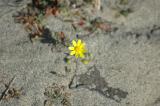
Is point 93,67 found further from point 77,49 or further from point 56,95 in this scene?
point 56,95

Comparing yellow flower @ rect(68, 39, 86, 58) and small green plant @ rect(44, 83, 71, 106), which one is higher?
yellow flower @ rect(68, 39, 86, 58)

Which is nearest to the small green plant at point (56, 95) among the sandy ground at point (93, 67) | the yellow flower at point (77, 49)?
the sandy ground at point (93, 67)

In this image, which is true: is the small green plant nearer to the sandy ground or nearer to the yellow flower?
the sandy ground

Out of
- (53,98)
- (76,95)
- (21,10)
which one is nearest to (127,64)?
Result: (76,95)

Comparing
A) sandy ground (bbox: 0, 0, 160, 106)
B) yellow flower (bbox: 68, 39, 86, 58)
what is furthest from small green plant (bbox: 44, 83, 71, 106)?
yellow flower (bbox: 68, 39, 86, 58)

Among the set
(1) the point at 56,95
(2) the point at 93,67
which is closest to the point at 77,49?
(2) the point at 93,67

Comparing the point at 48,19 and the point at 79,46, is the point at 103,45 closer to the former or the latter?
the point at 79,46

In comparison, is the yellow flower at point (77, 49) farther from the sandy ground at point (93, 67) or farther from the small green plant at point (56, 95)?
the small green plant at point (56, 95)

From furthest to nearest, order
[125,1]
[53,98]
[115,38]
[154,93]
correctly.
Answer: [125,1] < [115,38] < [154,93] < [53,98]
